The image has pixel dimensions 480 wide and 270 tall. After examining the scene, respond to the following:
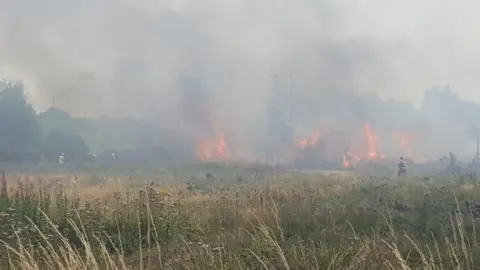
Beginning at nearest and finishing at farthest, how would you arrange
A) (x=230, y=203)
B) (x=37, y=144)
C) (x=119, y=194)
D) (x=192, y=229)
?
(x=192, y=229) → (x=230, y=203) → (x=119, y=194) → (x=37, y=144)

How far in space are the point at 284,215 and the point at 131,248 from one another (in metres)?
2.92

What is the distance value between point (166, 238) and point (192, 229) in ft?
2.11

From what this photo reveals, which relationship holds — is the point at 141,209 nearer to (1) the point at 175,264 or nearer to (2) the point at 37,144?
(1) the point at 175,264

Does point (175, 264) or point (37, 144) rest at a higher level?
point (37, 144)

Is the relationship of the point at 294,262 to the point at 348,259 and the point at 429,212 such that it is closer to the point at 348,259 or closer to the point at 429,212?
the point at 348,259

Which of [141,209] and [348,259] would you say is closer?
[348,259]

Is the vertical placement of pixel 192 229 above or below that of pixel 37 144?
below

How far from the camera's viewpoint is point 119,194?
1305 centimetres

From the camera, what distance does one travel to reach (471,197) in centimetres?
1354

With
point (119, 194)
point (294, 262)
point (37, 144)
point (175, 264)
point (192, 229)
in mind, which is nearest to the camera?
point (294, 262)

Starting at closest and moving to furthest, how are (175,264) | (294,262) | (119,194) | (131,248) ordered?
(294,262)
(175,264)
(131,248)
(119,194)

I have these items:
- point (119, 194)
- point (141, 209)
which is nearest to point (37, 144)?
point (119, 194)

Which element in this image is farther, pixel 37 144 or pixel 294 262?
pixel 37 144

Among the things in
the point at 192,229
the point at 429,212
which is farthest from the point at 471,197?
the point at 192,229
